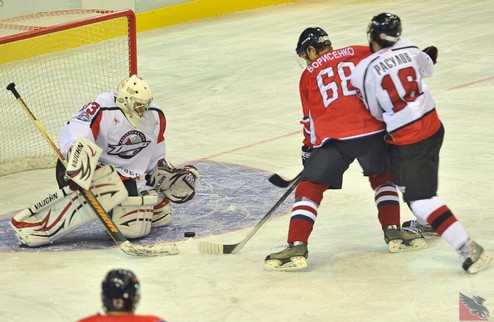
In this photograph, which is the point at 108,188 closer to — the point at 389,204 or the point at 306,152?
the point at 306,152

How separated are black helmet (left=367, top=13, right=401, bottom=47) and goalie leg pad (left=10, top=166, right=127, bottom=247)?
1.45 m

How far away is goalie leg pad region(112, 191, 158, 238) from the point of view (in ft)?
17.5

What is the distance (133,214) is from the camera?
17.5 feet

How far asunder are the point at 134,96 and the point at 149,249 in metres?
0.72

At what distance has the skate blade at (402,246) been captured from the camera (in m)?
4.94

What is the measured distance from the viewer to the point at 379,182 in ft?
16.3

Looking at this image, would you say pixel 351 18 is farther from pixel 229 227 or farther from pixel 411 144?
pixel 411 144

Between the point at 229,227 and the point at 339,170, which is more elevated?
the point at 339,170

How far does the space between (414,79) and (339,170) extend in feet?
1.63

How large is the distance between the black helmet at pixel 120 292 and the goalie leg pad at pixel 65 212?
2.64m

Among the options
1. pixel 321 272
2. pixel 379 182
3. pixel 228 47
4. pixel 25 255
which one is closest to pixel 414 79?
pixel 379 182

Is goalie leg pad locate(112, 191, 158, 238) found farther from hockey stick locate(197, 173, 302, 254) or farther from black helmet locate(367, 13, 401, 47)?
black helmet locate(367, 13, 401, 47)

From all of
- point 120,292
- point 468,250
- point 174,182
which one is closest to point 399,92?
point 468,250

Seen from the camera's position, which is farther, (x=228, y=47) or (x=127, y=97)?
(x=228, y=47)
